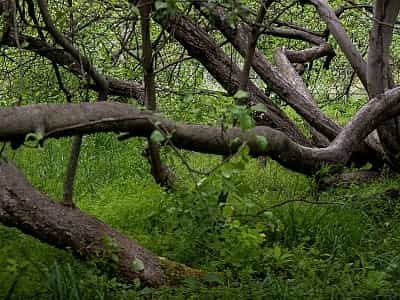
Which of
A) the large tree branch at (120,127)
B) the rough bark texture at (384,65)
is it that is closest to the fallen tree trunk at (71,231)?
the large tree branch at (120,127)

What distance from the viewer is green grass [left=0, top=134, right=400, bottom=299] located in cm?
356

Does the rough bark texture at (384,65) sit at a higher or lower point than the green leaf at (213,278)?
higher

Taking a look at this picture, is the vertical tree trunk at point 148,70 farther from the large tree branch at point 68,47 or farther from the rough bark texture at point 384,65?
the rough bark texture at point 384,65

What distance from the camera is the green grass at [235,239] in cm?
356

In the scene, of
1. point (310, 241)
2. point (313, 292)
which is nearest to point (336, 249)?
point (310, 241)

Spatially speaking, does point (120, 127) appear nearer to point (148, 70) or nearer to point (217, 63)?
point (148, 70)

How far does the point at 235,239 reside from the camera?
401 cm

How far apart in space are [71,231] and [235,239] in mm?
896

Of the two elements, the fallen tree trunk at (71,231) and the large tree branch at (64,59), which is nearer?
the fallen tree trunk at (71,231)

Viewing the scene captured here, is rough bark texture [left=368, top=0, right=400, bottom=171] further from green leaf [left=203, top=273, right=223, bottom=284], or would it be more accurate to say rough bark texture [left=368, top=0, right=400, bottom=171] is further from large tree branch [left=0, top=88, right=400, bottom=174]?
green leaf [left=203, top=273, right=223, bottom=284]

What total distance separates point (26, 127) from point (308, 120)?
4.08 m

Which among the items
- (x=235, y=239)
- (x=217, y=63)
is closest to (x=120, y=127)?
(x=235, y=239)

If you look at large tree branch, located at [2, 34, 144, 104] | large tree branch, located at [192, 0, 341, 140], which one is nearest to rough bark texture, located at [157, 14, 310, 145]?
large tree branch, located at [192, 0, 341, 140]

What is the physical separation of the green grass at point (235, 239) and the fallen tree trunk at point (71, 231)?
4.5 inches
